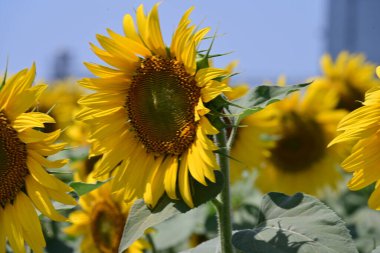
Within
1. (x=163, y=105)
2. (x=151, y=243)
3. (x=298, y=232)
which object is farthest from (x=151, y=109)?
(x=151, y=243)

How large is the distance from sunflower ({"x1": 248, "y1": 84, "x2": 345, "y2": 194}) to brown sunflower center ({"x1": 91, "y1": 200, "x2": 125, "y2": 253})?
2.88ft

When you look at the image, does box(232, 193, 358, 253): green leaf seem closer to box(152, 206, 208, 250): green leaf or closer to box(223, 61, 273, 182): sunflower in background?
box(152, 206, 208, 250): green leaf

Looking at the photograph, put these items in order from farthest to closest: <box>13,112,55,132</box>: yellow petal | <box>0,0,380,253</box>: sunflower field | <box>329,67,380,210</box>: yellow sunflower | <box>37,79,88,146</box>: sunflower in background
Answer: <box>37,79,88,146</box>: sunflower in background < <box>13,112,55,132</box>: yellow petal < <box>0,0,380,253</box>: sunflower field < <box>329,67,380,210</box>: yellow sunflower

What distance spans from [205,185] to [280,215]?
10.2 inches

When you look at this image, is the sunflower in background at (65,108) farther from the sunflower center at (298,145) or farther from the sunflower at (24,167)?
the sunflower at (24,167)

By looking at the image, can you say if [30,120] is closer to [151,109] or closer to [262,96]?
[151,109]

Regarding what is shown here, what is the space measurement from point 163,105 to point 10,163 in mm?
415

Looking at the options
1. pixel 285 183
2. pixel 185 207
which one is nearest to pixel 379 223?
pixel 285 183

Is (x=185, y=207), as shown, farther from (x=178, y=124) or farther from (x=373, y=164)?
(x=373, y=164)

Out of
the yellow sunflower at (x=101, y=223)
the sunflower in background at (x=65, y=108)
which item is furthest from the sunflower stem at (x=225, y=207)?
the sunflower in background at (x=65, y=108)

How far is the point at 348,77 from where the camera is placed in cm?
409

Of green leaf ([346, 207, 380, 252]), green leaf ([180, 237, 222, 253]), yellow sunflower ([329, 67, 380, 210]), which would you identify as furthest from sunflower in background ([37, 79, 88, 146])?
yellow sunflower ([329, 67, 380, 210])

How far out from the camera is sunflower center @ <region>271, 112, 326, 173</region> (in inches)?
141

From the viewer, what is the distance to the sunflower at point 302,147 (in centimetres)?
356
